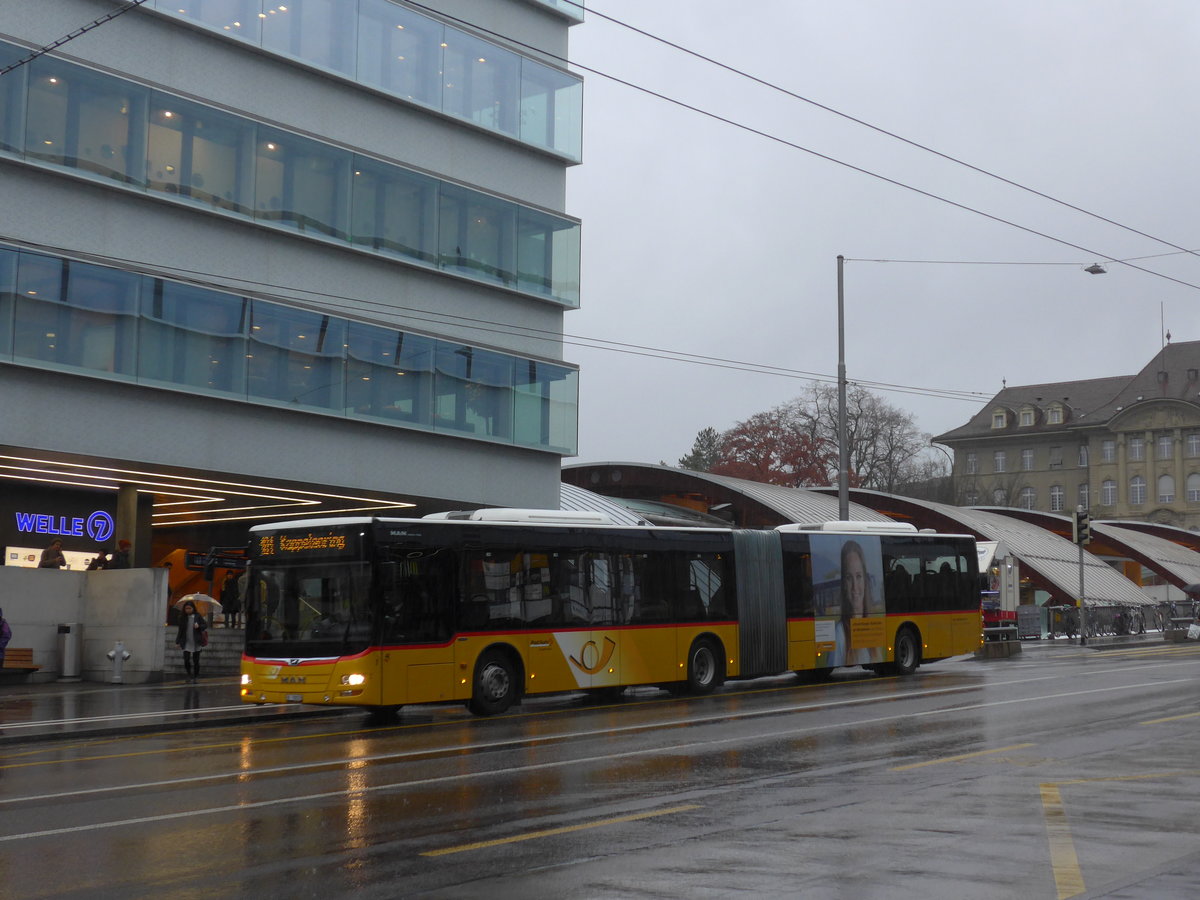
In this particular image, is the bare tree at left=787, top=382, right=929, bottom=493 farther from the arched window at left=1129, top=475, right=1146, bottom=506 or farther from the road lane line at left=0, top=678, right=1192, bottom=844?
the road lane line at left=0, top=678, right=1192, bottom=844

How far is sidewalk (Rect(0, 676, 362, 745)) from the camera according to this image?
19.3m

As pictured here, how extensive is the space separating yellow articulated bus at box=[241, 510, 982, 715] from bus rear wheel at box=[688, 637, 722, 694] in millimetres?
29

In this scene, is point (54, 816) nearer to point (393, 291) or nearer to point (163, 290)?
point (163, 290)

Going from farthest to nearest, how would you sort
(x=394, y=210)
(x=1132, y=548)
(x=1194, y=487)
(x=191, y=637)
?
(x=1194, y=487), (x=1132, y=548), (x=394, y=210), (x=191, y=637)

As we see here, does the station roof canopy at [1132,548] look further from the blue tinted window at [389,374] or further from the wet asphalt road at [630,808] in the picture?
the wet asphalt road at [630,808]

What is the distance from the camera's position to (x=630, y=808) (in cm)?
1099

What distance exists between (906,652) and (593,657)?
360 inches

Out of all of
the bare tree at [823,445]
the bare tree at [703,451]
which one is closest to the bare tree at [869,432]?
the bare tree at [823,445]

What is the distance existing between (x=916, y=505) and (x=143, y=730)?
50299 mm

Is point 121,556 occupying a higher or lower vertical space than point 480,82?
lower

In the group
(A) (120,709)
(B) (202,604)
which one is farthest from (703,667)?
(B) (202,604)

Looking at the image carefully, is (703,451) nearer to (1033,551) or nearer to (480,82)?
(1033,551)

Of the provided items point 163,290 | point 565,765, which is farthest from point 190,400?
point 565,765

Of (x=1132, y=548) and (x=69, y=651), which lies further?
(x=1132, y=548)
